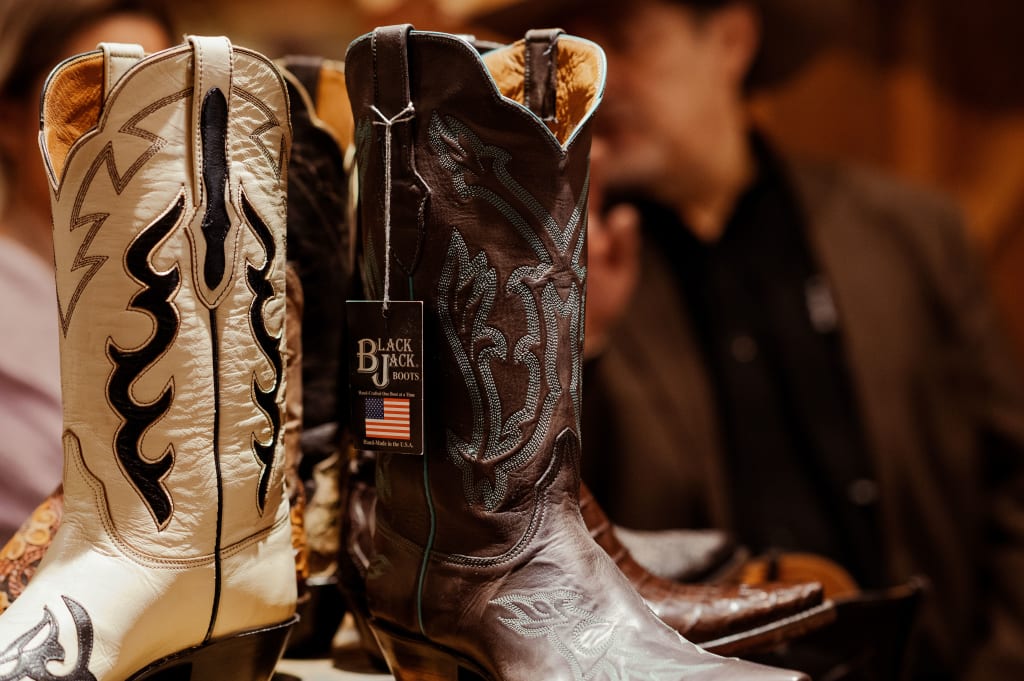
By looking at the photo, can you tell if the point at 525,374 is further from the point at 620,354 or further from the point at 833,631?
the point at 620,354

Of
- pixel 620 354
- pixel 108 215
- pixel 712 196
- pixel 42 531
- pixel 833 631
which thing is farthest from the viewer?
pixel 712 196

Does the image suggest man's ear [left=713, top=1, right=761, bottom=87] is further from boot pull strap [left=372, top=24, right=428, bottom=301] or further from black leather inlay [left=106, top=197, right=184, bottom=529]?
black leather inlay [left=106, top=197, right=184, bottom=529]

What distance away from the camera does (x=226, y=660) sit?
722mm

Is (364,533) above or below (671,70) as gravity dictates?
below

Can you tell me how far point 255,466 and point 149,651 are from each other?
0.14m

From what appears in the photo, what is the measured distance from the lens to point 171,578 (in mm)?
682

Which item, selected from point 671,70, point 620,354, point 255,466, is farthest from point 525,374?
point 671,70

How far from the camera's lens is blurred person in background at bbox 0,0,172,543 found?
1109mm

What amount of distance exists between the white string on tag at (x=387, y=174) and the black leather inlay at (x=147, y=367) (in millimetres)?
142

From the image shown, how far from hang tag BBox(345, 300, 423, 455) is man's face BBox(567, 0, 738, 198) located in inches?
55.3

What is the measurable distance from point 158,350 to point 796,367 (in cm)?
160

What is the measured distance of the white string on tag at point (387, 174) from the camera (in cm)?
71

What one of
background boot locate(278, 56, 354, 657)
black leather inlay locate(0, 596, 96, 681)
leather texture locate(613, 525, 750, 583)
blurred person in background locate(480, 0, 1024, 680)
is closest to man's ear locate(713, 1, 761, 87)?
blurred person in background locate(480, 0, 1024, 680)

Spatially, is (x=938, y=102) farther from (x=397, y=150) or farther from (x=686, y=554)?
(x=397, y=150)
